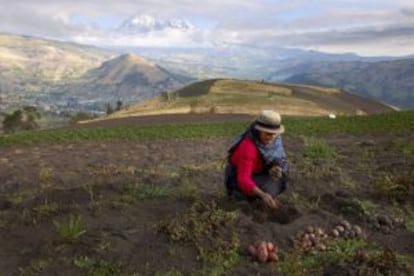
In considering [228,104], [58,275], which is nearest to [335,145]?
[58,275]

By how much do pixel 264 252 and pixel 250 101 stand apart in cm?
5274

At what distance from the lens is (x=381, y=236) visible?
9.05m

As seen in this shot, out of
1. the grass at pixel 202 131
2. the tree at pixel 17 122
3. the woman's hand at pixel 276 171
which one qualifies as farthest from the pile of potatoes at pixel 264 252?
the tree at pixel 17 122

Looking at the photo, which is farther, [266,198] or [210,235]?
[266,198]

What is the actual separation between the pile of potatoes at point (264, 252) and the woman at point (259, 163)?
1339 millimetres

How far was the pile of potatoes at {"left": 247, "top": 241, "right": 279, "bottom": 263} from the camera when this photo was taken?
7.90 metres

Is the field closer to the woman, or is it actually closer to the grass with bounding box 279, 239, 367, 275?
the grass with bounding box 279, 239, 367, 275

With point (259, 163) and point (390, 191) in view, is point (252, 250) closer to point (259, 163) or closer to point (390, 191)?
point (259, 163)

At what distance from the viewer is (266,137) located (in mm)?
9586

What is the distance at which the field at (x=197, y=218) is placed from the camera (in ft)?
25.8

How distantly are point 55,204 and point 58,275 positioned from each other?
280cm

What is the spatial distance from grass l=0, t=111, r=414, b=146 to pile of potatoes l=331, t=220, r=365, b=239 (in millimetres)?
14077

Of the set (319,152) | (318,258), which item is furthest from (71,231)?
(319,152)

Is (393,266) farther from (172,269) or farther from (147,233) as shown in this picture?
(147,233)
